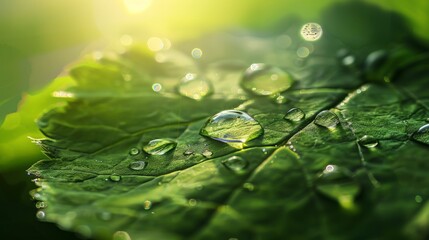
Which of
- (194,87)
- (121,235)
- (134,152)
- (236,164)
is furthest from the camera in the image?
(194,87)

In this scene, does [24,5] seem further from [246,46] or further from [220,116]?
[220,116]

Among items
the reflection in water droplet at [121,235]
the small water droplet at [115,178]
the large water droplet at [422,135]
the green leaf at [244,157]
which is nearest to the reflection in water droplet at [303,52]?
the green leaf at [244,157]

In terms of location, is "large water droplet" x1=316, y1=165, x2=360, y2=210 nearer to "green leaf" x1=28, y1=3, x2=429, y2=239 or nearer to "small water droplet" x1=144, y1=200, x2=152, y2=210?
"green leaf" x1=28, y1=3, x2=429, y2=239

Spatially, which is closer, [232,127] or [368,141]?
[368,141]

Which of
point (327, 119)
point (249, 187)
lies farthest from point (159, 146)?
point (327, 119)

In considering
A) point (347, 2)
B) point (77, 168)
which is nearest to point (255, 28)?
point (347, 2)

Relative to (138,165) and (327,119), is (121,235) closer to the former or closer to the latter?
(138,165)
